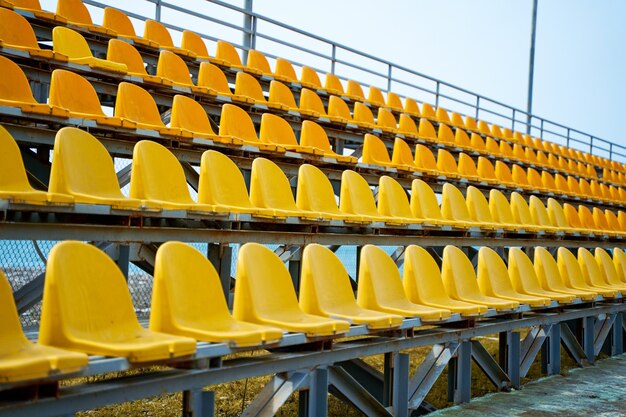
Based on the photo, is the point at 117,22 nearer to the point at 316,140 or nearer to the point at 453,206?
the point at 316,140

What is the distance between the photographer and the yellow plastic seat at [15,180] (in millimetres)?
2705

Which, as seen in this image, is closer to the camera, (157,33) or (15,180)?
(15,180)

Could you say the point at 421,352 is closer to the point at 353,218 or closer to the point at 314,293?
the point at 353,218

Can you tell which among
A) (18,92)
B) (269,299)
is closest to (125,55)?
(18,92)

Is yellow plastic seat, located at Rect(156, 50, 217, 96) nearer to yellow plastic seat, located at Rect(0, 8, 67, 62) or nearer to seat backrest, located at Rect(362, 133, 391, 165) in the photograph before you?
yellow plastic seat, located at Rect(0, 8, 67, 62)

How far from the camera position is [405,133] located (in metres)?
6.79

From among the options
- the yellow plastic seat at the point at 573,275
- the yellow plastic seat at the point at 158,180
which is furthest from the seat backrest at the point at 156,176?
the yellow plastic seat at the point at 573,275

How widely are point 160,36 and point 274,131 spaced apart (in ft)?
5.33

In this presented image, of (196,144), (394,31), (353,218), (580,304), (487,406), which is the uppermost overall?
(394,31)

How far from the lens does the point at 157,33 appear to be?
589cm

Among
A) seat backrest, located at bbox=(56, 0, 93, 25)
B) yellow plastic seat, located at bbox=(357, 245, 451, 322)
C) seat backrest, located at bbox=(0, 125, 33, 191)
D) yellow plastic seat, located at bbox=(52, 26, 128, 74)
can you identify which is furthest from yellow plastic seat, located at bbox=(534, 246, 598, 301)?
seat backrest, located at bbox=(56, 0, 93, 25)

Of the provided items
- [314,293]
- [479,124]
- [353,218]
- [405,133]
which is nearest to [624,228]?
[479,124]

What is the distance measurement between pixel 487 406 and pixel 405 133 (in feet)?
11.7

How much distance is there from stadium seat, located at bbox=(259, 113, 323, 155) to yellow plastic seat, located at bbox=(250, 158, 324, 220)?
688 millimetres
